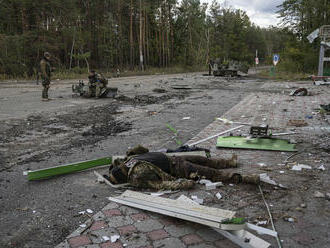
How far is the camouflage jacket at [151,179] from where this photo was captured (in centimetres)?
334

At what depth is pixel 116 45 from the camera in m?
42.5

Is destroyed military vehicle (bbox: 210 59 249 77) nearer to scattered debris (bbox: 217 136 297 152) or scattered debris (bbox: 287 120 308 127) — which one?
scattered debris (bbox: 287 120 308 127)

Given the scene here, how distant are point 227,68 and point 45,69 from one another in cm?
1919

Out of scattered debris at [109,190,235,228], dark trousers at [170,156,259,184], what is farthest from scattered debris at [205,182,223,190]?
scattered debris at [109,190,235,228]

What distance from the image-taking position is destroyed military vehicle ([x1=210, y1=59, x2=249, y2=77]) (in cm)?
2719

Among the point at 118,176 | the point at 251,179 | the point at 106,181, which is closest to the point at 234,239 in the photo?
the point at 251,179

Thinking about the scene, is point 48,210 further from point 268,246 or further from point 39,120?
point 39,120

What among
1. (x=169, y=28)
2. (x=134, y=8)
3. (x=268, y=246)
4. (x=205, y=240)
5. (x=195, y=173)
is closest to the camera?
(x=268, y=246)

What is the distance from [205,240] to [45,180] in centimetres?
241

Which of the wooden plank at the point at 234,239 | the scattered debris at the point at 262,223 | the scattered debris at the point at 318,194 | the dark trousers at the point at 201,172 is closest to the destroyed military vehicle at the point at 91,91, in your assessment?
the dark trousers at the point at 201,172

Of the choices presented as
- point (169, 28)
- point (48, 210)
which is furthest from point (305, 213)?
point (169, 28)

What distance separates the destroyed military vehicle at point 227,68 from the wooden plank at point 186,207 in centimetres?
2549

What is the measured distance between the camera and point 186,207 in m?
2.73

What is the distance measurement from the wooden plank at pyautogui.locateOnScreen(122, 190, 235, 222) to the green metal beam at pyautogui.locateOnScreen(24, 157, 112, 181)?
3.78 ft
